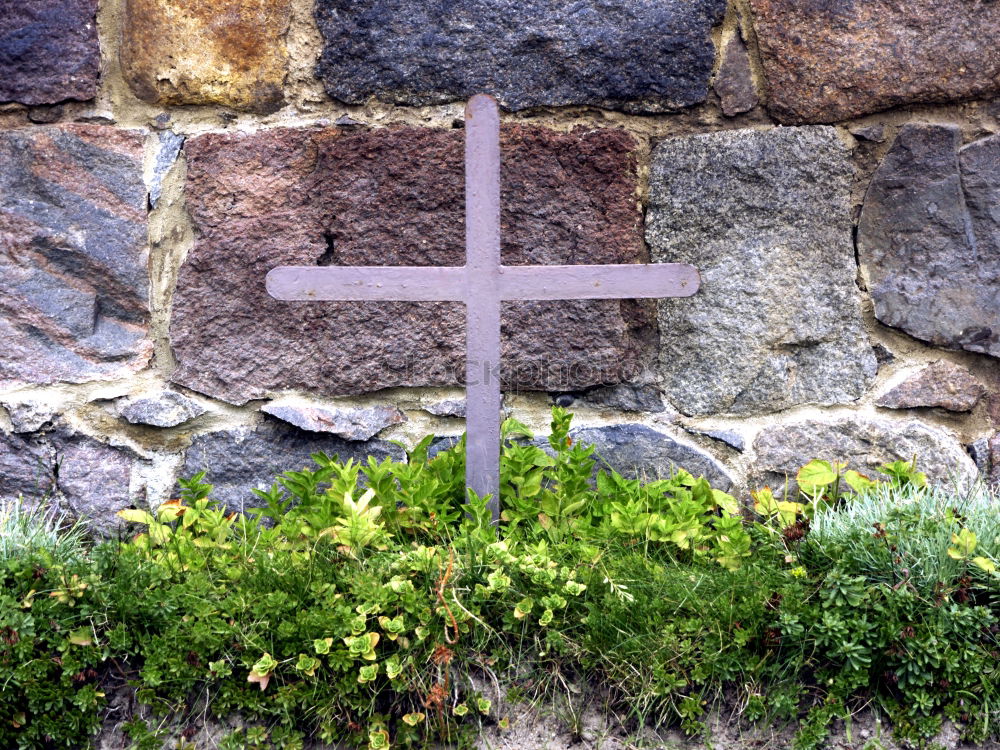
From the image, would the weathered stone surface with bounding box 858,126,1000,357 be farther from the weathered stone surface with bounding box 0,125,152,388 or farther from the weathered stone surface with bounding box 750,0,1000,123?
the weathered stone surface with bounding box 0,125,152,388

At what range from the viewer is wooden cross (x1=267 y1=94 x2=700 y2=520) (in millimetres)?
1726

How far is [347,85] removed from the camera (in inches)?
78.2

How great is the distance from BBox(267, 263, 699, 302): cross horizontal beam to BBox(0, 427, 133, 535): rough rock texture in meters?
0.64

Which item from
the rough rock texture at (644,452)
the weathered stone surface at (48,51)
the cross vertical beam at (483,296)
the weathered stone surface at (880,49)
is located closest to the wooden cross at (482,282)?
the cross vertical beam at (483,296)

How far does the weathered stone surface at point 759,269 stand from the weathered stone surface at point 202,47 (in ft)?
2.93

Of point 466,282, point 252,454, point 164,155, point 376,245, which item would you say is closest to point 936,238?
point 466,282

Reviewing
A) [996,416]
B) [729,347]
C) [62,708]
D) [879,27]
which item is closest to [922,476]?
[996,416]

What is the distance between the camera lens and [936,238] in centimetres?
200

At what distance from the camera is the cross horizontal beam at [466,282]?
1.74 meters

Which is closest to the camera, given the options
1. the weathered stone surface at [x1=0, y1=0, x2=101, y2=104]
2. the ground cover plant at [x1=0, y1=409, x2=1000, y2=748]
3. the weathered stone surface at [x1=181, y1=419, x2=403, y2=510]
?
the ground cover plant at [x1=0, y1=409, x2=1000, y2=748]

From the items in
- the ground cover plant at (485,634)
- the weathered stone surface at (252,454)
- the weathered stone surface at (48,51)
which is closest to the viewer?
the ground cover plant at (485,634)

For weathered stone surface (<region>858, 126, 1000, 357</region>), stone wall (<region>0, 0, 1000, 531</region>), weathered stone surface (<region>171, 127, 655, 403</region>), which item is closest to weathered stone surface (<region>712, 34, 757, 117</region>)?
stone wall (<region>0, 0, 1000, 531</region>)

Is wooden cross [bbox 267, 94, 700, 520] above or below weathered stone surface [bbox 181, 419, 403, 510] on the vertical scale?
above

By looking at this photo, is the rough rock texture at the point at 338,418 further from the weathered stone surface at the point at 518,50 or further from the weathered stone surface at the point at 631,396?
the weathered stone surface at the point at 518,50
